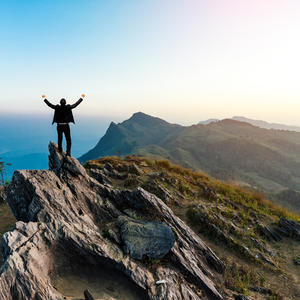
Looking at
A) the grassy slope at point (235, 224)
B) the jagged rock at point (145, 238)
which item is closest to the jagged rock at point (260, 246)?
the grassy slope at point (235, 224)

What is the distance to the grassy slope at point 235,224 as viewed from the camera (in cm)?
1323

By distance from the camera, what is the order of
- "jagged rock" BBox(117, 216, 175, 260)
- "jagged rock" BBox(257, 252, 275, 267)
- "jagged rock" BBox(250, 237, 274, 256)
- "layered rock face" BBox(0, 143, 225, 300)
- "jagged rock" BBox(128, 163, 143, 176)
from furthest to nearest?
1. "jagged rock" BBox(128, 163, 143, 176)
2. "jagged rock" BBox(250, 237, 274, 256)
3. "jagged rock" BBox(257, 252, 275, 267)
4. "jagged rock" BBox(117, 216, 175, 260)
5. "layered rock face" BBox(0, 143, 225, 300)

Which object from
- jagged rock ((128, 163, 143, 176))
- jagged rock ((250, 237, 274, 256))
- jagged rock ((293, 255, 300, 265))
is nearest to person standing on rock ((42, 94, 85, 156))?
jagged rock ((128, 163, 143, 176))

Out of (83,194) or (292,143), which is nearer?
(83,194)

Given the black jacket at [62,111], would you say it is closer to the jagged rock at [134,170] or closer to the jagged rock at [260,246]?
the jagged rock at [134,170]

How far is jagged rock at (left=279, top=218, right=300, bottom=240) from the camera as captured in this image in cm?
1948

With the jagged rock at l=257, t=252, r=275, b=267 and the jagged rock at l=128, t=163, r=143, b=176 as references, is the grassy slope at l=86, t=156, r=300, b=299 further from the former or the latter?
the jagged rock at l=128, t=163, r=143, b=176

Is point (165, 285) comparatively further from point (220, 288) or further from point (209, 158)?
point (209, 158)

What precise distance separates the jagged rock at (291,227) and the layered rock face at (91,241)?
1254cm

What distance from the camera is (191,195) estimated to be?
961 inches

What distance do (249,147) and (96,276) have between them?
176 metres

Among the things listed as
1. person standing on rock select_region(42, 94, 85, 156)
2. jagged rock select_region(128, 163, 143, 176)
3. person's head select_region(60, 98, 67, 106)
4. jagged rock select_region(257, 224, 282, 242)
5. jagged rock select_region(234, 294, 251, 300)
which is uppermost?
person's head select_region(60, 98, 67, 106)

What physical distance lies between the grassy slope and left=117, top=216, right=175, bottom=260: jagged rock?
5.69 ft

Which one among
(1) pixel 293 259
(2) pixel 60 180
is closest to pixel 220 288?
(1) pixel 293 259
